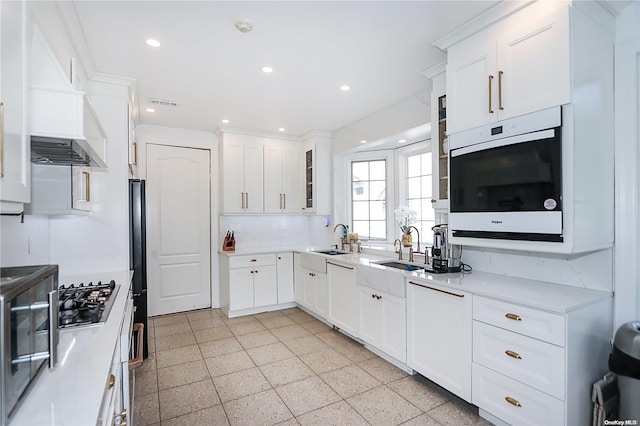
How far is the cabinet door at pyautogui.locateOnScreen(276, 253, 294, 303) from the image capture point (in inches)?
179

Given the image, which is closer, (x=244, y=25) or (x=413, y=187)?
(x=244, y=25)

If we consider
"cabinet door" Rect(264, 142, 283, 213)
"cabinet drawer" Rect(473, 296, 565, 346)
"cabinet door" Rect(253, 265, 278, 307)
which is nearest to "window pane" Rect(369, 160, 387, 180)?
"cabinet door" Rect(264, 142, 283, 213)

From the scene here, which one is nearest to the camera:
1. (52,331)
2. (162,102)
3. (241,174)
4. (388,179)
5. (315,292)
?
(52,331)

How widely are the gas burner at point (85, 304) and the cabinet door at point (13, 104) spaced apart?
0.76 m

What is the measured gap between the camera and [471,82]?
2.17 meters

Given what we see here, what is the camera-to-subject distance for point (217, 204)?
4.72 meters

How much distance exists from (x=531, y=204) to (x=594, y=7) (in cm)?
117

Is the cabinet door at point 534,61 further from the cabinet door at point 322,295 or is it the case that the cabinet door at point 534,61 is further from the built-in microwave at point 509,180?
the cabinet door at point 322,295

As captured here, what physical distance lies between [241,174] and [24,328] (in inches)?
145

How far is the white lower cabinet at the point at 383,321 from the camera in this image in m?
2.70

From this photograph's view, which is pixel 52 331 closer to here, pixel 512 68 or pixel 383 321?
pixel 383 321

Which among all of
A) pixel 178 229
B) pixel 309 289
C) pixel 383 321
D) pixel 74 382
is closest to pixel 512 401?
pixel 383 321

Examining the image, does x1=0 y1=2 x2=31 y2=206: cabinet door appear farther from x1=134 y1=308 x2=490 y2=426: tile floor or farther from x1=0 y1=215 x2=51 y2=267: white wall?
x1=134 y1=308 x2=490 y2=426: tile floor

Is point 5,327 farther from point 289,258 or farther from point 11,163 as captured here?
point 289,258
